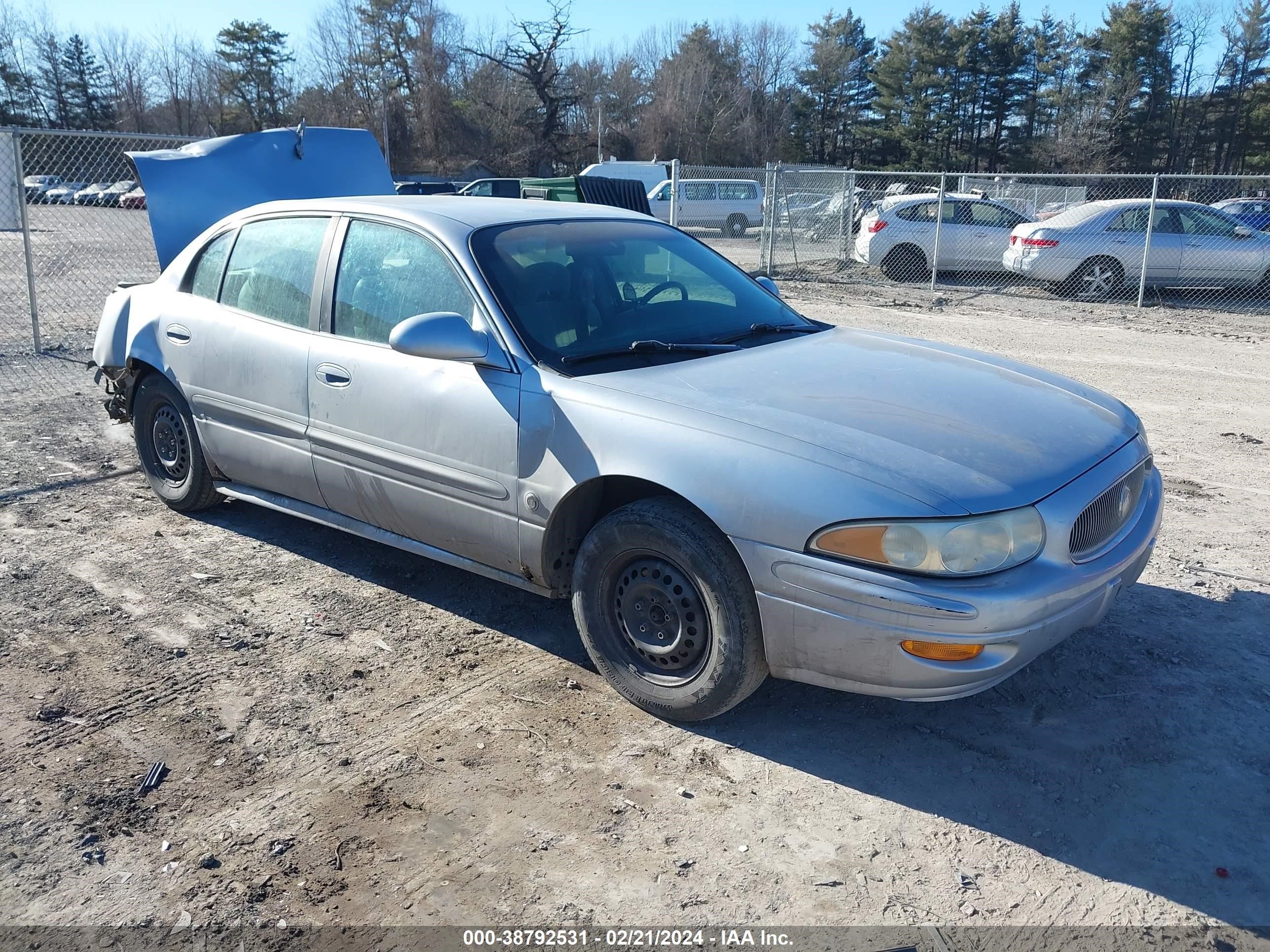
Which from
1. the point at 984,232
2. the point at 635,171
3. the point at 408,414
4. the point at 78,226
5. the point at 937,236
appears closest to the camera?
the point at 408,414

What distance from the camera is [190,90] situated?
239 ft

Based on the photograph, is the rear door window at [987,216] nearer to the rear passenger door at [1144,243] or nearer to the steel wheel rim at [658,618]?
the rear passenger door at [1144,243]

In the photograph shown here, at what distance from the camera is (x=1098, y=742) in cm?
336

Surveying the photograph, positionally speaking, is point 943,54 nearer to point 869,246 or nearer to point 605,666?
point 869,246

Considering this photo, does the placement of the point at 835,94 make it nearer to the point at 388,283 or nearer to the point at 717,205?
the point at 717,205

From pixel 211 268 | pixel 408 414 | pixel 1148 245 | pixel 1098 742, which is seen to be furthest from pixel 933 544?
pixel 1148 245

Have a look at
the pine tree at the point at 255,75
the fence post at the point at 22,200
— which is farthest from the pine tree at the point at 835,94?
the fence post at the point at 22,200

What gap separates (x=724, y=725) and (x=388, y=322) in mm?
2031

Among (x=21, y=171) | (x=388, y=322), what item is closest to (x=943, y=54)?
(x=21, y=171)

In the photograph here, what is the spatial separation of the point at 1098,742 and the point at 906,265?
15.5m

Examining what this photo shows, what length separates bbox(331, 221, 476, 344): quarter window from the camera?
3922 millimetres

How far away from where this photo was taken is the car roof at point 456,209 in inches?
163

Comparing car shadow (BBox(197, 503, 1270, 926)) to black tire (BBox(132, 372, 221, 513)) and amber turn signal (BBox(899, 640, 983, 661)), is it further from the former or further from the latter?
black tire (BBox(132, 372, 221, 513))

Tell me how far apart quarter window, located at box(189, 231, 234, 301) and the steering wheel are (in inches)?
84.2
